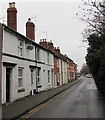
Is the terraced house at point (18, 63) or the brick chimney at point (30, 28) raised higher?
the brick chimney at point (30, 28)

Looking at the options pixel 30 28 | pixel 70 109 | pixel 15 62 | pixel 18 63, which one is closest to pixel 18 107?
pixel 70 109

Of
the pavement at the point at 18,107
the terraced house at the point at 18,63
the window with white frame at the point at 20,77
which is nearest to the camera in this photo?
the pavement at the point at 18,107

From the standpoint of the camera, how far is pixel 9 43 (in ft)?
49.2

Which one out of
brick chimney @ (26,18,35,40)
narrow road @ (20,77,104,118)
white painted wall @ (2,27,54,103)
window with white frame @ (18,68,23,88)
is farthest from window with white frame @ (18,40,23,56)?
brick chimney @ (26,18,35,40)

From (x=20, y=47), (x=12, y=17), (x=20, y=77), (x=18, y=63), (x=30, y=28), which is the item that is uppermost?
(x=30, y=28)

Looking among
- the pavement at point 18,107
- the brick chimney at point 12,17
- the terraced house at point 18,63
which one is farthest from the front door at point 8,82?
the brick chimney at point 12,17

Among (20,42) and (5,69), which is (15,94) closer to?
(5,69)

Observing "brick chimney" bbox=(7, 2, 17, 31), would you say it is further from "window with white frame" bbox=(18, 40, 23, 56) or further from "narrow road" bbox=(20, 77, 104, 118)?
"narrow road" bbox=(20, 77, 104, 118)

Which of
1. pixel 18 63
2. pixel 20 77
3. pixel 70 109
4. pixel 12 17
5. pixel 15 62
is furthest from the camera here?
pixel 12 17

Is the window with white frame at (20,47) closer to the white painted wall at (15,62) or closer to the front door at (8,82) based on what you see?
the white painted wall at (15,62)

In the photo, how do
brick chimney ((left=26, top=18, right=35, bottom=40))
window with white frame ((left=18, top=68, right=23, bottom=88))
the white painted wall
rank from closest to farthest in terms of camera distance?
the white painted wall, window with white frame ((left=18, top=68, right=23, bottom=88)), brick chimney ((left=26, top=18, right=35, bottom=40))

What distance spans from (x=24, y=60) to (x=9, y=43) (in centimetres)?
348

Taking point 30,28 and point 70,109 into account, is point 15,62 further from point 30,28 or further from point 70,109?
point 30,28

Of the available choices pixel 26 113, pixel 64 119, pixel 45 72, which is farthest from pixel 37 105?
pixel 45 72
